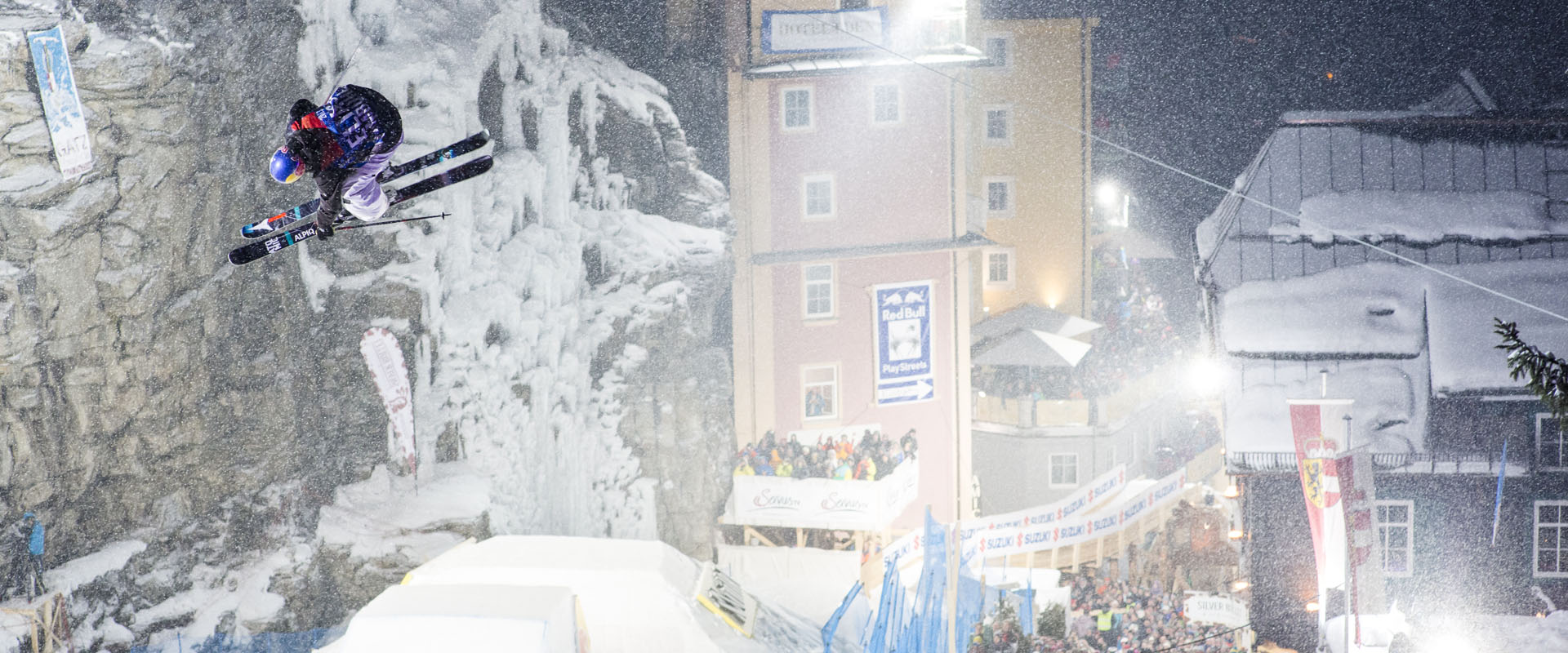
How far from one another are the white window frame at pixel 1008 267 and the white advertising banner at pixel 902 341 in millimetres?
1009

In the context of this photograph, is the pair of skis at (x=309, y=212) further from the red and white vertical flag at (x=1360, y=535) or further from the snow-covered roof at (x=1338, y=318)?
the red and white vertical flag at (x=1360, y=535)

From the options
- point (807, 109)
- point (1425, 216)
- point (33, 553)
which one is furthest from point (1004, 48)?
point (33, 553)

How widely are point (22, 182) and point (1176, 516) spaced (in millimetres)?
10133

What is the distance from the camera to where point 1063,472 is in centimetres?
1320

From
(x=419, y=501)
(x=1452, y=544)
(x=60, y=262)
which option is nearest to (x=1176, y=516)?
(x=1452, y=544)

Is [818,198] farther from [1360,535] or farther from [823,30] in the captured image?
[1360,535]

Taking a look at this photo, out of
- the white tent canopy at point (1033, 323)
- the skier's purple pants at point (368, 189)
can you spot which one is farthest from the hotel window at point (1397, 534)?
the skier's purple pants at point (368, 189)

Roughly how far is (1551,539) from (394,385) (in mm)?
10039

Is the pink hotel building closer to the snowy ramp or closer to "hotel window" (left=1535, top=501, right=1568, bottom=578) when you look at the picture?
the snowy ramp

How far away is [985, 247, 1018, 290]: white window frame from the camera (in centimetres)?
1359

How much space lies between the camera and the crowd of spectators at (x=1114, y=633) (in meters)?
9.59

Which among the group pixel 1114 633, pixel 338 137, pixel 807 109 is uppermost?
pixel 807 109

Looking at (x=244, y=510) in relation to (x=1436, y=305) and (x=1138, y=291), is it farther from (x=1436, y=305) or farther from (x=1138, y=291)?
(x=1436, y=305)

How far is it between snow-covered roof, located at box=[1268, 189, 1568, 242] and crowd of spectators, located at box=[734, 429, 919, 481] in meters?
4.14
